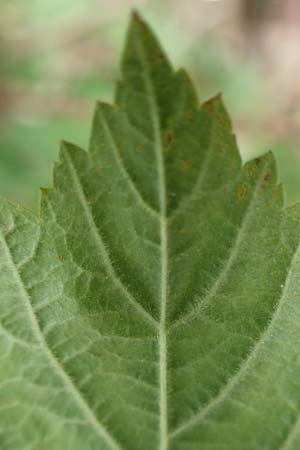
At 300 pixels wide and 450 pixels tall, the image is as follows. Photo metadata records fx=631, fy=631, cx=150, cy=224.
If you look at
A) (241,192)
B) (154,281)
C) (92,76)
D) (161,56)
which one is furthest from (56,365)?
(92,76)

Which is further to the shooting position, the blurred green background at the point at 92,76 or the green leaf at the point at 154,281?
the blurred green background at the point at 92,76

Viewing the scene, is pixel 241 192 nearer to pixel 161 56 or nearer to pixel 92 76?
pixel 161 56

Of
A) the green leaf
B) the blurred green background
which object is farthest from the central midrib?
the blurred green background

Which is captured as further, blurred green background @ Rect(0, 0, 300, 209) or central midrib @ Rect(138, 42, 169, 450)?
blurred green background @ Rect(0, 0, 300, 209)

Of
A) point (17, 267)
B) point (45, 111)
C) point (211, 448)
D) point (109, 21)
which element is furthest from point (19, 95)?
point (211, 448)

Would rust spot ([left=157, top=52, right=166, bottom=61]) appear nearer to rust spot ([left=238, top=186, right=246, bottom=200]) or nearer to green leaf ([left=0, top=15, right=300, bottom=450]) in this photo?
green leaf ([left=0, top=15, right=300, bottom=450])

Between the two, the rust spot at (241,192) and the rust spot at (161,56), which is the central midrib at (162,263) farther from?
the rust spot at (241,192)

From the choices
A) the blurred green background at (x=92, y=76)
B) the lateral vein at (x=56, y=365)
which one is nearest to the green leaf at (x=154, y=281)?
the lateral vein at (x=56, y=365)

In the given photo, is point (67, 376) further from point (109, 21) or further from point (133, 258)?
point (109, 21)
